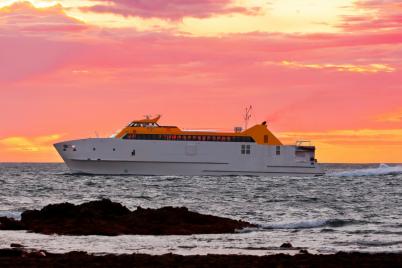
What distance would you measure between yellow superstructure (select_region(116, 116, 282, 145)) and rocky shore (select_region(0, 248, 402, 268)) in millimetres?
77711

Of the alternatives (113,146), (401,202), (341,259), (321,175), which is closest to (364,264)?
(341,259)

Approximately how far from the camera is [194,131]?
99.8m

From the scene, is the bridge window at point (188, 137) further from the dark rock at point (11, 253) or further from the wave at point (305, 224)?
the dark rock at point (11, 253)

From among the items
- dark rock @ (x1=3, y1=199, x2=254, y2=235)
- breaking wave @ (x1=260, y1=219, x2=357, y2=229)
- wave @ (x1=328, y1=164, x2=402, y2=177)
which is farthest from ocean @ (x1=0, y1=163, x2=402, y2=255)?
wave @ (x1=328, y1=164, x2=402, y2=177)

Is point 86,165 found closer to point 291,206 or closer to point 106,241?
point 291,206

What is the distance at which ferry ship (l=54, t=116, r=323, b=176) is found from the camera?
94.5m

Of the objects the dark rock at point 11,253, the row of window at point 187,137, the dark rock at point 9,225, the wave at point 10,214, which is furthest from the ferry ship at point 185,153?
the dark rock at point 11,253

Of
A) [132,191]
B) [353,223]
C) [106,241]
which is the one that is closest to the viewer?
[106,241]

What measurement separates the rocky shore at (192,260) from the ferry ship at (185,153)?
2957 inches

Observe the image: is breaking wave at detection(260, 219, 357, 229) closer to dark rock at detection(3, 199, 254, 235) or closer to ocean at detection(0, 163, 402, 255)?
ocean at detection(0, 163, 402, 255)

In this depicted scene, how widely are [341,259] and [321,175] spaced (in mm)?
86062

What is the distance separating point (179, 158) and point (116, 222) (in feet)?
228

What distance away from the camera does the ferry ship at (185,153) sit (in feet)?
310

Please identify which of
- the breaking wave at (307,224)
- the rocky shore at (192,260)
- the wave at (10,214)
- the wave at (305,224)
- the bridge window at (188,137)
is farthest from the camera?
the bridge window at (188,137)
